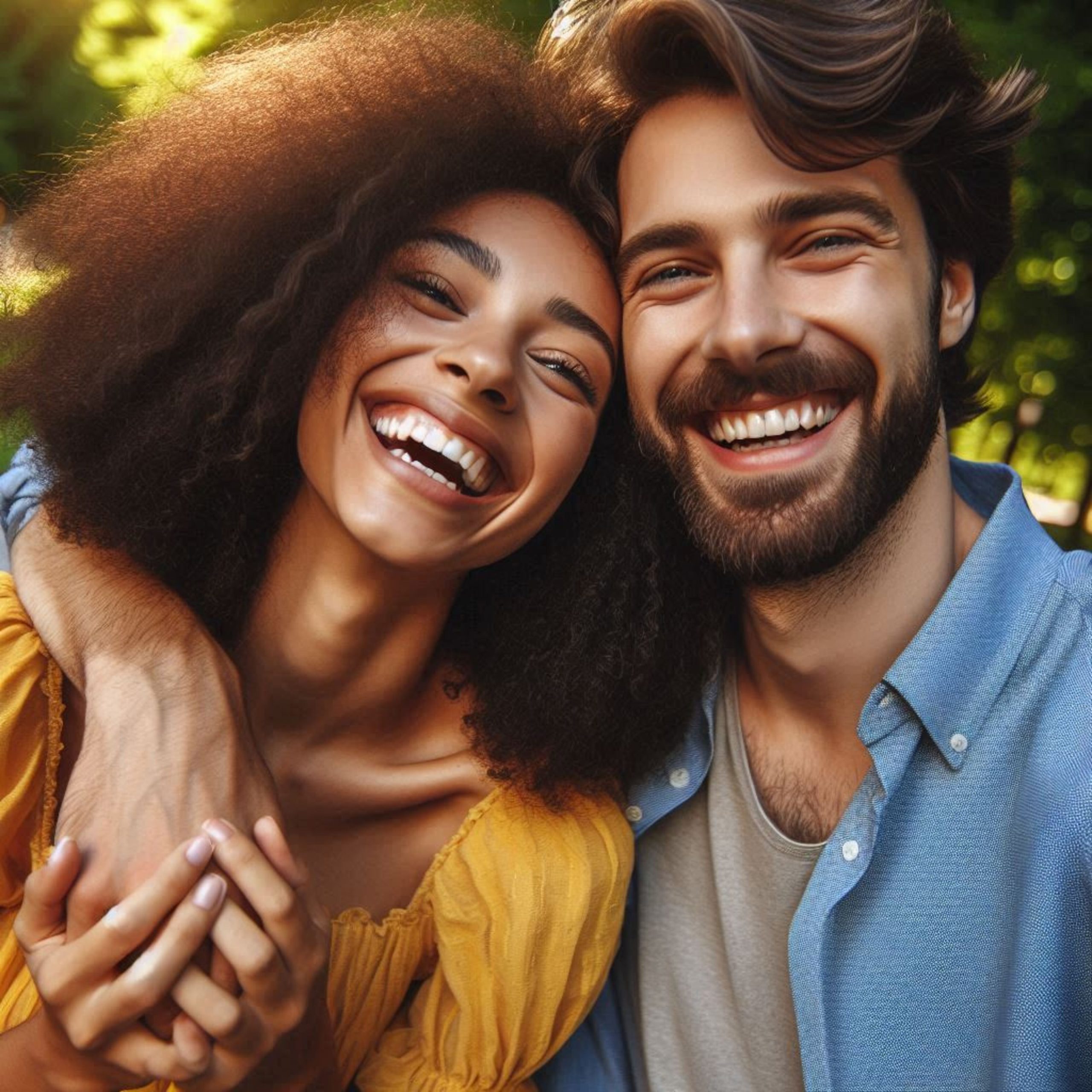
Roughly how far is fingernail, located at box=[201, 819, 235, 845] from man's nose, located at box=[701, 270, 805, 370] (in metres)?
1.32

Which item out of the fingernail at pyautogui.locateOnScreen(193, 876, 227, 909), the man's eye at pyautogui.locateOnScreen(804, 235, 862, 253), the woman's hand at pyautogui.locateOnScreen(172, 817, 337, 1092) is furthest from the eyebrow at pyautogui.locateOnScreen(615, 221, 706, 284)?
the fingernail at pyautogui.locateOnScreen(193, 876, 227, 909)

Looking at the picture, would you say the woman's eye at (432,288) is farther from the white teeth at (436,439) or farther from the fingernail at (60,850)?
the fingernail at (60,850)

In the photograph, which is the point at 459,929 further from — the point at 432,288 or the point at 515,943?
the point at 432,288

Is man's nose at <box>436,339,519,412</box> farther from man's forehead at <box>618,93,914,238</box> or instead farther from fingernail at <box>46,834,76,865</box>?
fingernail at <box>46,834,76,865</box>

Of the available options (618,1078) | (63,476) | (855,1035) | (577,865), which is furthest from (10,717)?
(855,1035)

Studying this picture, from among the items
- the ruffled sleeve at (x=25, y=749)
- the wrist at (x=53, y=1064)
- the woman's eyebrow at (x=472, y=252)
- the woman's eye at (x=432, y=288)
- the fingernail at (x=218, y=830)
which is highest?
the woman's eyebrow at (x=472, y=252)

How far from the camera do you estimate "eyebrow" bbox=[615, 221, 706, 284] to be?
254 cm

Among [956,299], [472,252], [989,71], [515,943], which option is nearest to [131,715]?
[515,943]

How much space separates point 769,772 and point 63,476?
1.68m

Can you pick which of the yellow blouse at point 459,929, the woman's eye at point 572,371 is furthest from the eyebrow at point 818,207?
the yellow blouse at point 459,929

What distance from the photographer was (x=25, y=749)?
7.97 ft

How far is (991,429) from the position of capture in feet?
19.2

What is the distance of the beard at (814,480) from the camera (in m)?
2.49

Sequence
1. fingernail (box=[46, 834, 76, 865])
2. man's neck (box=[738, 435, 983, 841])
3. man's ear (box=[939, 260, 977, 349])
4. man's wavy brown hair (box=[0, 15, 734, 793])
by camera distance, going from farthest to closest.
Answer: man's ear (box=[939, 260, 977, 349]), man's neck (box=[738, 435, 983, 841]), man's wavy brown hair (box=[0, 15, 734, 793]), fingernail (box=[46, 834, 76, 865])
